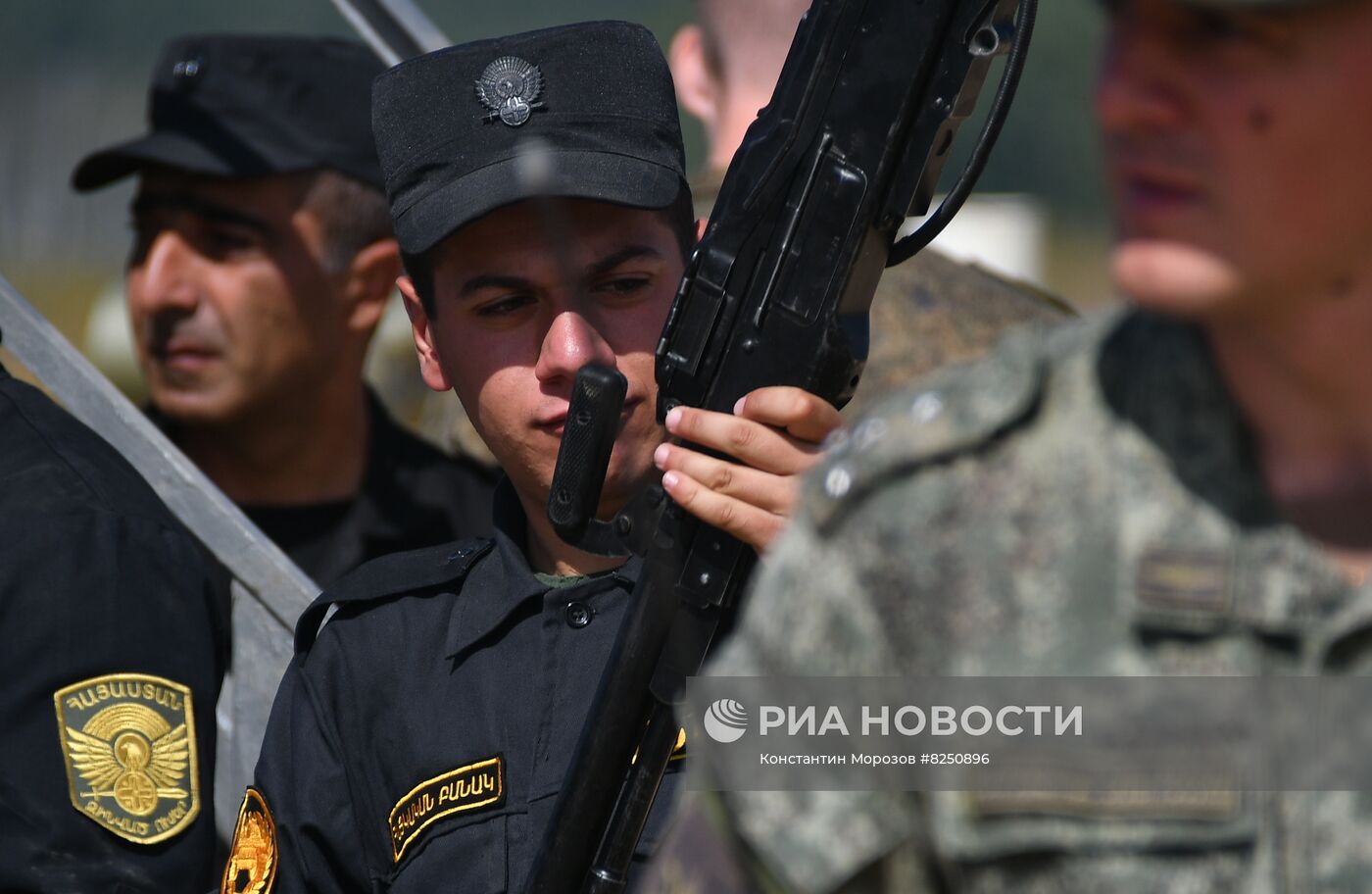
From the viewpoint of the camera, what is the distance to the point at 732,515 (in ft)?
5.78

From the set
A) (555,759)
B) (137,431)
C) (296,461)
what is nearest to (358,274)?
(296,461)

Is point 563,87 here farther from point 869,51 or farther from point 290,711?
point 290,711

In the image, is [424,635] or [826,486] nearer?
[826,486]

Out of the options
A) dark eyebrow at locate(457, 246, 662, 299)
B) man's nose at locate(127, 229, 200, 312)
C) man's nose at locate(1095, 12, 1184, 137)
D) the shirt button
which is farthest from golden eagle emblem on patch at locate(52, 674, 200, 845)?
man's nose at locate(127, 229, 200, 312)

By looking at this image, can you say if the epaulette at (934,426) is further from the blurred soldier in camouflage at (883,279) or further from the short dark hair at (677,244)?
the blurred soldier in camouflage at (883,279)

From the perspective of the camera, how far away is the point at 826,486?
4.02 ft

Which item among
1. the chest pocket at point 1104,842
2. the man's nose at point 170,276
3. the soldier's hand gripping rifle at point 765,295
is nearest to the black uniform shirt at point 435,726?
the soldier's hand gripping rifle at point 765,295

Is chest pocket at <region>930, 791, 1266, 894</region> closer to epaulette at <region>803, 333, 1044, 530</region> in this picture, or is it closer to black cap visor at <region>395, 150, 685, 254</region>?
epaulette at <region>803, 333, 1044, 530</region>

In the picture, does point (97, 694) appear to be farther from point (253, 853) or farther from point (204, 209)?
point (204, 209)

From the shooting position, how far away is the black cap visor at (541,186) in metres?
2.13

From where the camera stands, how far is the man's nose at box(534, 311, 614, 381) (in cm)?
208

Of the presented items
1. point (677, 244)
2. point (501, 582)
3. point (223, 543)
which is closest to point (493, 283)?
point (677, 244)

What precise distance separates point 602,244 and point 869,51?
463 millimetres

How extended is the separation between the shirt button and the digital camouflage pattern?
0.90 m
